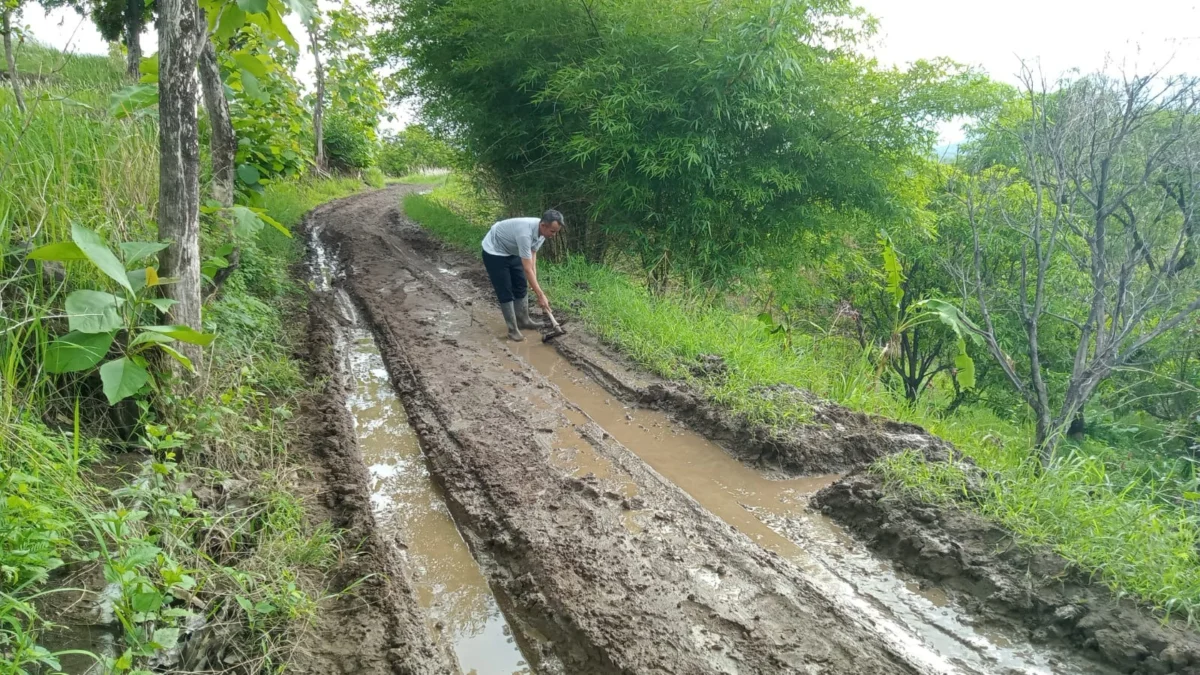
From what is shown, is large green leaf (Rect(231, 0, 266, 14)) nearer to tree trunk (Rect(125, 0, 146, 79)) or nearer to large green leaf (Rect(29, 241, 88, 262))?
large green leaf (Rect(29, 241, 88, 262))

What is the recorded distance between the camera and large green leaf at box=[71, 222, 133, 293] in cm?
226

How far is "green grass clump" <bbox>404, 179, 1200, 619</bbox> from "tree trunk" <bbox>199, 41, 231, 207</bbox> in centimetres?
328

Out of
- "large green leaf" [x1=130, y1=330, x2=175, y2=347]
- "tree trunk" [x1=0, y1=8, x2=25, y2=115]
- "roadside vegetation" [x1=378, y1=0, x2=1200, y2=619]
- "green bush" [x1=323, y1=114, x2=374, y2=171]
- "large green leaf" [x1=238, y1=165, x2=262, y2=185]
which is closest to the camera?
"large green leaf" [x1=130, y1=330, x2=175, y2=347]

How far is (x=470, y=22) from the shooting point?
7.18 metres

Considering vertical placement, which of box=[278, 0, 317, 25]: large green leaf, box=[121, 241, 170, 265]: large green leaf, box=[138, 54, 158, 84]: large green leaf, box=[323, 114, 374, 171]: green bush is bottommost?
box=[121, 241, 170, 265]: large green leaf

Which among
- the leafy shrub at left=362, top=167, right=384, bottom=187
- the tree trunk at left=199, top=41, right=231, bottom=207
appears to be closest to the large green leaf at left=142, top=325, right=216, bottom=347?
the tree trunk at left=199, top=41, right=231, bottom=207

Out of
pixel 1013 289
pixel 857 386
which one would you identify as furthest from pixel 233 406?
pixel 1013 289

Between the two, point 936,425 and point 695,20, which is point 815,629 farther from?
point 695,20

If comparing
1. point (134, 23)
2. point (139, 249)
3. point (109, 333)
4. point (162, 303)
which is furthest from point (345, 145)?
point (109, 333)

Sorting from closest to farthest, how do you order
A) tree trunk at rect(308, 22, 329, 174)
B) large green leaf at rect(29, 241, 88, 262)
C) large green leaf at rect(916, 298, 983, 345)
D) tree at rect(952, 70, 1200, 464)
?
large green leaf at rect(29, 241, 88, 262), large green leaf at rect(916, 298, 983, 345), tree at rect(952, 70, 1200, 464), tree trunk at rect(308, 22, 329, 174)

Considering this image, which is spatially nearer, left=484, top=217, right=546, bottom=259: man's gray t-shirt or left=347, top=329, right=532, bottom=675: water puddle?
left=347, top=329, right=532, bottom=675: water puddle

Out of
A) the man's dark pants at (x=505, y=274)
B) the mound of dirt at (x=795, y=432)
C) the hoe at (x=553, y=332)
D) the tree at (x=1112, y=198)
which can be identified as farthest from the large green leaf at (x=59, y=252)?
the tree at (x=1112, y=198)

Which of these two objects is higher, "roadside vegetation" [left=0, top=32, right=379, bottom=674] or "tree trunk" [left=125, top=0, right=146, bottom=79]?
"tree trunk" [left=125, top=0, right=146, bottom=79]

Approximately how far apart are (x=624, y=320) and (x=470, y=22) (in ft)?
13.3
